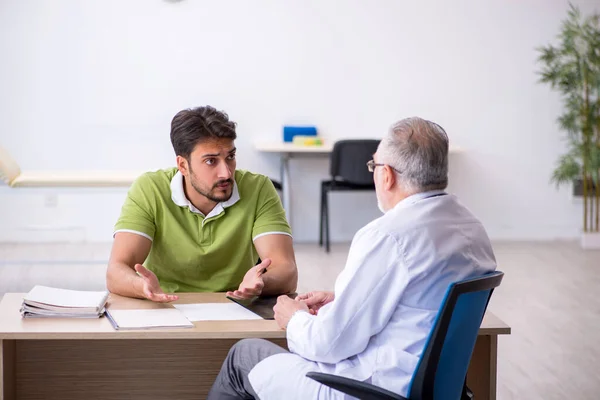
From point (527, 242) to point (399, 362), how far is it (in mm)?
5865

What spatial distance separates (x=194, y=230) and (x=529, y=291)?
→ 329 centimetres

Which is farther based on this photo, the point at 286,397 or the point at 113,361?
the point at 113,361

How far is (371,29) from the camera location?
7098mm

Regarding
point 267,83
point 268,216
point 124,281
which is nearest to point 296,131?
point 267,83

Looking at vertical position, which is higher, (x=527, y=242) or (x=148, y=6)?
(x=148, y=6)

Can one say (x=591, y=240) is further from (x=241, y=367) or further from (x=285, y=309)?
(x=241, y=367)

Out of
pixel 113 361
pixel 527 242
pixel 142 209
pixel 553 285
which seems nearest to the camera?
pixel 113 361

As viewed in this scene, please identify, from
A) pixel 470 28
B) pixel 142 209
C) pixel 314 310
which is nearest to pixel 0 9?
pixel 470 28

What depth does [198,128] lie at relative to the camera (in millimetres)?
2750

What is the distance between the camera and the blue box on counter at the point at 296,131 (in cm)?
690

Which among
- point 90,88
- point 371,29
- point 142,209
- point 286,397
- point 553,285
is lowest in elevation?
point 553,285

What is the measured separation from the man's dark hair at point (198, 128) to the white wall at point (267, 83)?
164 inches

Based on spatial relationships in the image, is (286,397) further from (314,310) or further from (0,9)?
(0,9)

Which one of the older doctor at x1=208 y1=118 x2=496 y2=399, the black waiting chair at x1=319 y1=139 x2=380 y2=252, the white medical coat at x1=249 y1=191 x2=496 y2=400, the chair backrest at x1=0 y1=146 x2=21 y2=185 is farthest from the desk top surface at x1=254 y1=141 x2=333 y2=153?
the white medical coat at x1=249 y1=191 x2=496 y2=400
